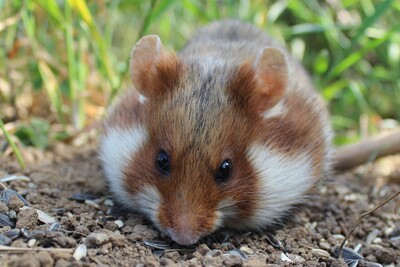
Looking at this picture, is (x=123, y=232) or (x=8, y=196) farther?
(x=8, y=196)

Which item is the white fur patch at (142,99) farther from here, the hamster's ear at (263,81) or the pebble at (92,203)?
the pebble at (92,203)

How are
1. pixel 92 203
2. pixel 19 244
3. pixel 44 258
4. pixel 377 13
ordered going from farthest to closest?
pixel 377 13 → pixel 92 203 → pixel 19 244 → pixel 44 258

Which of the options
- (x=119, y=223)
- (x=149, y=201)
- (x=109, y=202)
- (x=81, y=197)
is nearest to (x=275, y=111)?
(x=149, y=201)

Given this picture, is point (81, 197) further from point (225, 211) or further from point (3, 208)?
point (225, 211)

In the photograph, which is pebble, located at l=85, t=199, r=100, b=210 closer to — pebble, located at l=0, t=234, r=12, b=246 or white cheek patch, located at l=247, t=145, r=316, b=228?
pebble, located at l=0, t=234, r=12, b=246

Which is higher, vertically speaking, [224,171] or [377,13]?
[377,13]

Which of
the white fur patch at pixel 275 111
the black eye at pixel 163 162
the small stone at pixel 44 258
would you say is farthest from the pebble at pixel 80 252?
the white fur patch at pixel 275 111

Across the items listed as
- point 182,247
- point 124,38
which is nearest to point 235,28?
point 182,247
